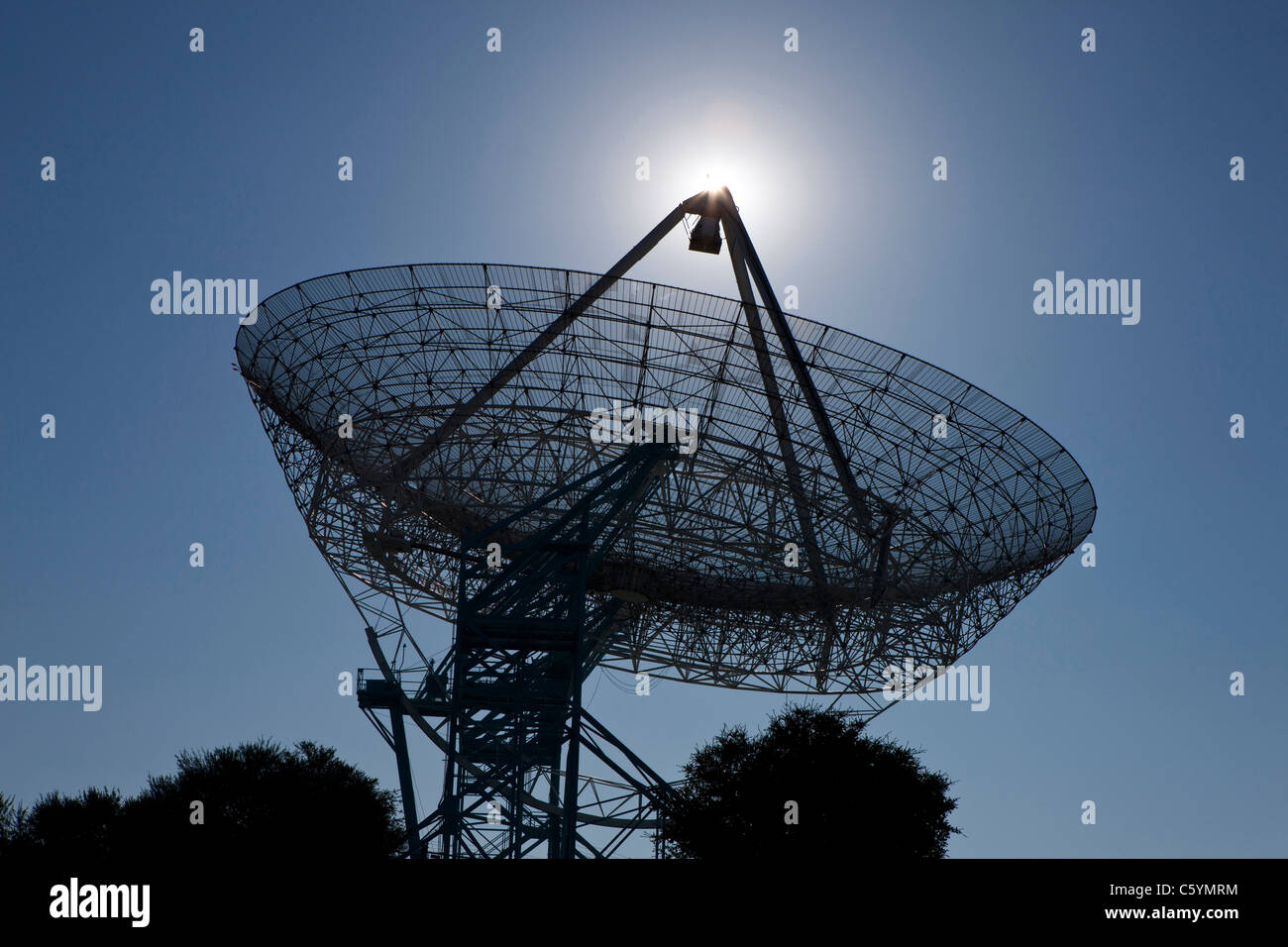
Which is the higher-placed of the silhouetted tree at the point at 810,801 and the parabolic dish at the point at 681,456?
the parabolic dish at the point at 681,456

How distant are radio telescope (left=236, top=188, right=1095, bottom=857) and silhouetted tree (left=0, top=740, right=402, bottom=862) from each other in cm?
276

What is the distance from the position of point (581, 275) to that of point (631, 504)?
10170 mm

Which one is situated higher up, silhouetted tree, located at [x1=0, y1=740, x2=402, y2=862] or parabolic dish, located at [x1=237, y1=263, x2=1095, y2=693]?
parabolic dish, located at [x1=237, y1=263, x2=1095, y2=693]

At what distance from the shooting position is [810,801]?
42.8 m

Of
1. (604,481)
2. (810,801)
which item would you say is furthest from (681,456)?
(810,801)

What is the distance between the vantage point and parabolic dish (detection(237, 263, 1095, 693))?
4356 cm

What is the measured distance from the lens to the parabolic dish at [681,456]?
4356 centimetres

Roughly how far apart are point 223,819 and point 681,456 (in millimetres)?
→ 19400

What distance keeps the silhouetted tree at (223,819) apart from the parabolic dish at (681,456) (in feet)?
27.1

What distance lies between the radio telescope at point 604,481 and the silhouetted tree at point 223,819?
9.04 feet

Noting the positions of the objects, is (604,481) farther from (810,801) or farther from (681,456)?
(810,801)
